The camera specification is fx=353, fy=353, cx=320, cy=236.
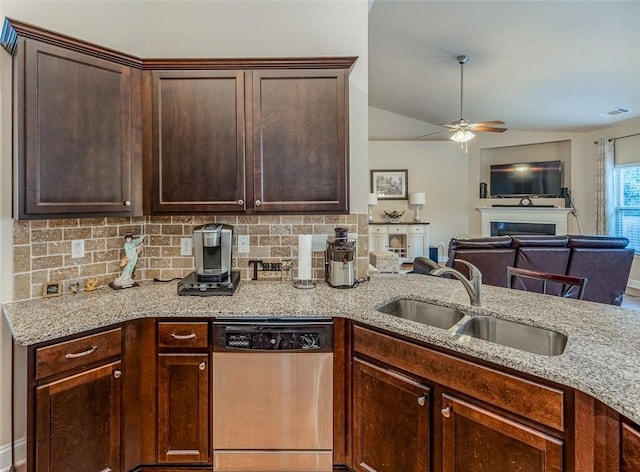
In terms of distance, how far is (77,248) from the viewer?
218 cm

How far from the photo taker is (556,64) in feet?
14.6

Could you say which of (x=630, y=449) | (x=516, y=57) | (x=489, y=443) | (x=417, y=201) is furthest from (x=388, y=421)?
(x=417, y=201)

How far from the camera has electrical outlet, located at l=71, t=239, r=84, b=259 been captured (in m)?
2.16

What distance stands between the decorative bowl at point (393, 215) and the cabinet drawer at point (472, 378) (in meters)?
7.09

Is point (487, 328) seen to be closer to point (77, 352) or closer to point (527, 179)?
point (77, 352)

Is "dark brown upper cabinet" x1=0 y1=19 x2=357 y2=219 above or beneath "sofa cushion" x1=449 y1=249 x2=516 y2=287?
above

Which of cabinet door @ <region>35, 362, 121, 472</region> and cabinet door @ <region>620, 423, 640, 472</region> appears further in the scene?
cabinet door @ <region>35, 362, 121, 472</region>

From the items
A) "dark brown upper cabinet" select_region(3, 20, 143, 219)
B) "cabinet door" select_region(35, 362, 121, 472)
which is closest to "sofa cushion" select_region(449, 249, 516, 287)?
"dark brown upper cabinet" select_region(3, 20, 143, 219)

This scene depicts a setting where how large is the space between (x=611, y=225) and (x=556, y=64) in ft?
11.4

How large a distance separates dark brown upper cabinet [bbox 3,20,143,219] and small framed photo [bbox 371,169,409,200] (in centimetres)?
702

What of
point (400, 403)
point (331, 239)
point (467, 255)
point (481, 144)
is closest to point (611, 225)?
point (481, 144)

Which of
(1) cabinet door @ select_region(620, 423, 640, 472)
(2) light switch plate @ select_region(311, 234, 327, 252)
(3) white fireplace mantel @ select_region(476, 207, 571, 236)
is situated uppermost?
(3) white fireplace mantel @ select_region(476, 207, 571, 236)

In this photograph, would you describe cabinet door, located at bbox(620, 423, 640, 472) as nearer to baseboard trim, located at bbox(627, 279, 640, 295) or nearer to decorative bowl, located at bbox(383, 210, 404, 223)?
baseboard trim, located at bbox(627, 279, 640, 295)

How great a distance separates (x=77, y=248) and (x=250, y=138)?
4.15 ft
